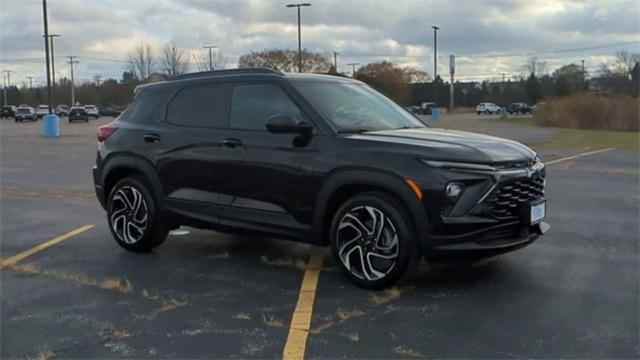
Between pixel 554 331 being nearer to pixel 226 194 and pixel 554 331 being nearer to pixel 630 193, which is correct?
pixel 226 194

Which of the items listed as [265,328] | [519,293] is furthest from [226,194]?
[519,293]

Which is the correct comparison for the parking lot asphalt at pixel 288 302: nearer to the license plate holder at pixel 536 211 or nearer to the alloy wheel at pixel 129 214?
the alloy wheel at pixel 129 214

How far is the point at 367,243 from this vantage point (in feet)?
17.2

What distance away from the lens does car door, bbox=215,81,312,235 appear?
220 inches

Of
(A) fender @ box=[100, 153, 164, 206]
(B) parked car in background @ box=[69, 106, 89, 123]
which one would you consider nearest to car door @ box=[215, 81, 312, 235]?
(A) fender @ box=[100, 153, 164, 206]

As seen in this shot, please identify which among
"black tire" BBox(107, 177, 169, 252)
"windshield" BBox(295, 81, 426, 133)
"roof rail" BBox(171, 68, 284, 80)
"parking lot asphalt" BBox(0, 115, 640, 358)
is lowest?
"parking lot asphalt" BBox(0, 115, 640, 358)

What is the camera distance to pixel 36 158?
19328 millimetres

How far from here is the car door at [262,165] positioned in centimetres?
559

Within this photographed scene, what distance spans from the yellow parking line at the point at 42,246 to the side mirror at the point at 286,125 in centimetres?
297

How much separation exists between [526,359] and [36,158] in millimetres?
18059

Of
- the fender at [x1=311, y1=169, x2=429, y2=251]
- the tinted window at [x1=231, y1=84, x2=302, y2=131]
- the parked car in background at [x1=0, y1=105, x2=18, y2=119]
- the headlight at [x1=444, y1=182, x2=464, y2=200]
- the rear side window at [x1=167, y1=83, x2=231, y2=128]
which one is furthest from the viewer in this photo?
the parked car in background at [x1=0, y1=105, x2=18, y2=119]

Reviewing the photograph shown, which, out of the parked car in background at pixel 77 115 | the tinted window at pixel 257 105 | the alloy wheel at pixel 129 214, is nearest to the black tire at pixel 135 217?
the alloy wheel at pixel 129 214

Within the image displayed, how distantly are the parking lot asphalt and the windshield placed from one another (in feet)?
4.20

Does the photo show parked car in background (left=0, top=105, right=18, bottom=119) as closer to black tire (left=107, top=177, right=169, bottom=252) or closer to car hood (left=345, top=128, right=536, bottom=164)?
black tire (left=107, top=177, right=169, bottom=252)
